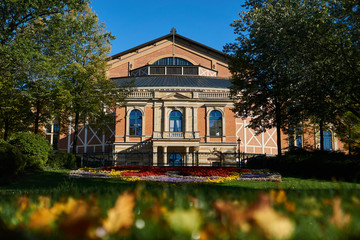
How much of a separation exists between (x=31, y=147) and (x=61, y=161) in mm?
4020

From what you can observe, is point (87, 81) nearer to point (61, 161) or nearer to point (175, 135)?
point (61, 161)

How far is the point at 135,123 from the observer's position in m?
31.5

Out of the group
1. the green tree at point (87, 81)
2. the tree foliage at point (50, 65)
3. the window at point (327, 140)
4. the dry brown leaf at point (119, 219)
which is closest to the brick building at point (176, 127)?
the window at point (327, 140)

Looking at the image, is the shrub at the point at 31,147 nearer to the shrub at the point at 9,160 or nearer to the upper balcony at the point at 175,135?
the shrub at the point at 9,160

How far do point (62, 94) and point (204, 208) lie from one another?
23.1 meters

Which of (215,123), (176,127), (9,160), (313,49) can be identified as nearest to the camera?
(9,160)

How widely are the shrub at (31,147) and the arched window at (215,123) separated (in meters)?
18.3

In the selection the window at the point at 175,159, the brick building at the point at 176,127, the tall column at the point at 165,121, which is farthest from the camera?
the tall column at the point at 165,121

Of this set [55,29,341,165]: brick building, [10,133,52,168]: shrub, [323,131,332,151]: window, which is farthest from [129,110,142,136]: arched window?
[323,131,332,151]: window

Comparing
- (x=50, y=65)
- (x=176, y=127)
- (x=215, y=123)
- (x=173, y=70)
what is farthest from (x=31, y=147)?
(x=173, y=70)

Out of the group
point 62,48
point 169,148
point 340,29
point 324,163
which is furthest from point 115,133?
point 340,29

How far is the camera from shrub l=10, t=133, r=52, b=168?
17.0m

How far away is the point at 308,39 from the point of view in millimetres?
14516

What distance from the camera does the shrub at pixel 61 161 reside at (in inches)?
808
